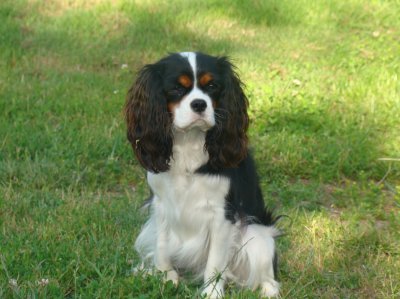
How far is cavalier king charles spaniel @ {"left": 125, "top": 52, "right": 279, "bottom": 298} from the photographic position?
3723mm

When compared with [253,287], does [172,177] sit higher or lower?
higher

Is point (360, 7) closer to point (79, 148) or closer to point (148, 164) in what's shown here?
point (79, 148)

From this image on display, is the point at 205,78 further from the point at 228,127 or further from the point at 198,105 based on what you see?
the point at 228,127

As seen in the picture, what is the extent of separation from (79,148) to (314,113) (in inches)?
85.6

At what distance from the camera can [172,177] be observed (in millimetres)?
3908

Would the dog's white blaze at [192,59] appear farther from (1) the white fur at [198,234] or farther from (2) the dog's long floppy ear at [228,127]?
(1) the white fur at [198,234]

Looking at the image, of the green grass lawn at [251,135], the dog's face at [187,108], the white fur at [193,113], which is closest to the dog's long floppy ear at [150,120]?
the dog's face at [187,108]

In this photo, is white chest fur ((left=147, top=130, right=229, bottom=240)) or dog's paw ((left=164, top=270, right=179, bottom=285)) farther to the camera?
dog's paw ((left=164, top=270, right=179, bottom=285))

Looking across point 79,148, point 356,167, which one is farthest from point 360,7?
point 79,148

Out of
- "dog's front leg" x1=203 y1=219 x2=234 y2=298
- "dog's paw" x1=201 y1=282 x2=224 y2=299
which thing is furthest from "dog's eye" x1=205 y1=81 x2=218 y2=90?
"dog's paw" x1=201 y1=282 x2=224 y2=299

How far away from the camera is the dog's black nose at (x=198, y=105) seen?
3.61 metres

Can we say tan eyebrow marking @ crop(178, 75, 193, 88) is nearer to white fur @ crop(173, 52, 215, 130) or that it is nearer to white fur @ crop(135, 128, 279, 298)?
white fur @ crop(173, 52, 215, 130)

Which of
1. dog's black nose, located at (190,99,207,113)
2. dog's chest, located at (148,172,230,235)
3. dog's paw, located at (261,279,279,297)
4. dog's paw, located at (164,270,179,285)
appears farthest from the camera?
dog's paw, located at (164,270,179,285)

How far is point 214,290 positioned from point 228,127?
0.89 metres
